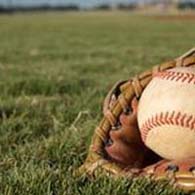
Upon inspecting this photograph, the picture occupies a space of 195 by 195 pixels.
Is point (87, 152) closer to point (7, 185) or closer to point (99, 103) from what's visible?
point (7, 185)

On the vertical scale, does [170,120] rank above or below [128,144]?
above

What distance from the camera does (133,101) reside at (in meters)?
3.51

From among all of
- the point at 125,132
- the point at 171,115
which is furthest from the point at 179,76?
the point at 125,132

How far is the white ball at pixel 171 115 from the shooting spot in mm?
3111

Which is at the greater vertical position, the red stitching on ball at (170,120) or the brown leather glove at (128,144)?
the red stitching on ball at (170,120)

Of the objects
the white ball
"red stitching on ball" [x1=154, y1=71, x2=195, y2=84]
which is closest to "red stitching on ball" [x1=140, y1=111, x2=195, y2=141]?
the white ball

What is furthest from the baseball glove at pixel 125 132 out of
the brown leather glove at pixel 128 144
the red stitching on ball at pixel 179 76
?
the red stitching on ball at pixel 179 76

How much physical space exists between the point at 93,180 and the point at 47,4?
393 ft

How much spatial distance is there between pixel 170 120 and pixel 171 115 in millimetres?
25

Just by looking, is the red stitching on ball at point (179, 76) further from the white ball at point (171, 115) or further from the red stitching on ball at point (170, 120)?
the red stitching on ball at point (170, 120)

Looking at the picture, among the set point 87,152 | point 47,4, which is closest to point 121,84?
point 87,152

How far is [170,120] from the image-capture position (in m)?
3.15

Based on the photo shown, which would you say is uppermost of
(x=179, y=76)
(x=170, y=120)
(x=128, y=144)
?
(x=179, y=76)

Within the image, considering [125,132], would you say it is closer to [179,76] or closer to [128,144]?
[128,144]
